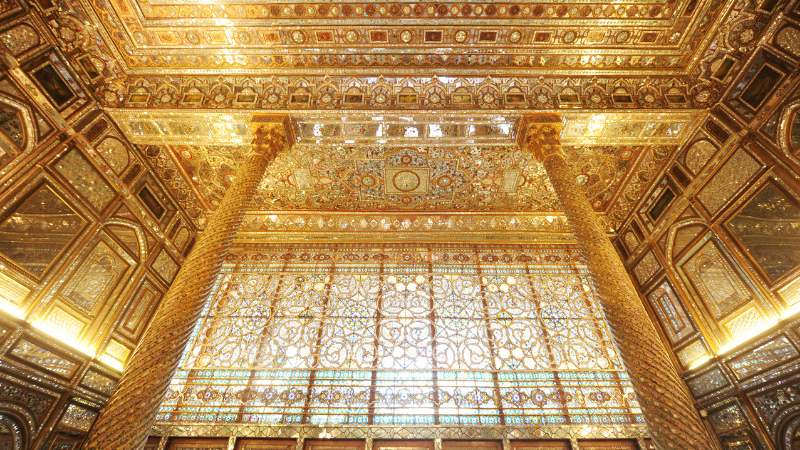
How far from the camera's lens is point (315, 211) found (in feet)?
24.7

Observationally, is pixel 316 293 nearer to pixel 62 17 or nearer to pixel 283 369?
pixel 283 369

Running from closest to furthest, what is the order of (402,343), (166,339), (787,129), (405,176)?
(166,339)
(787,129)
(402,343)
(405,176)

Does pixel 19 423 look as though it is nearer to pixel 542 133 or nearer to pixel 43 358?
pixel 43 358

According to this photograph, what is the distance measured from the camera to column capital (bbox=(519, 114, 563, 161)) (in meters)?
5.07

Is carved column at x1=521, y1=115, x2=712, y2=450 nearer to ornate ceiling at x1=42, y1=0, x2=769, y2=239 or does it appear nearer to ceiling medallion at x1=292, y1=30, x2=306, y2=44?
ornate ceiling at x1=42, y1=0, x2=769, y2=239

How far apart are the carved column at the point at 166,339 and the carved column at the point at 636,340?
3.94 m

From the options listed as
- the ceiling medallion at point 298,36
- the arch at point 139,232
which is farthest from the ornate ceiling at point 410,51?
the arch at point 139,232

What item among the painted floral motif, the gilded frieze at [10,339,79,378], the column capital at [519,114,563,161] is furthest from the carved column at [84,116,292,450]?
the column capital at [519,114,563,161]

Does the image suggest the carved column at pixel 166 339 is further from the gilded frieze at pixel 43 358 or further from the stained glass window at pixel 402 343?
the stained glass window at pixel 402 343

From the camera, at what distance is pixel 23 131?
4.30 metres

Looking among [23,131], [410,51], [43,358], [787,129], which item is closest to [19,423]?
[43,358]

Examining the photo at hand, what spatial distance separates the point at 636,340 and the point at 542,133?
3.17 metres

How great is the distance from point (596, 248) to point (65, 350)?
6.82 m

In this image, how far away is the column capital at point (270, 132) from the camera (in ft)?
16.7
